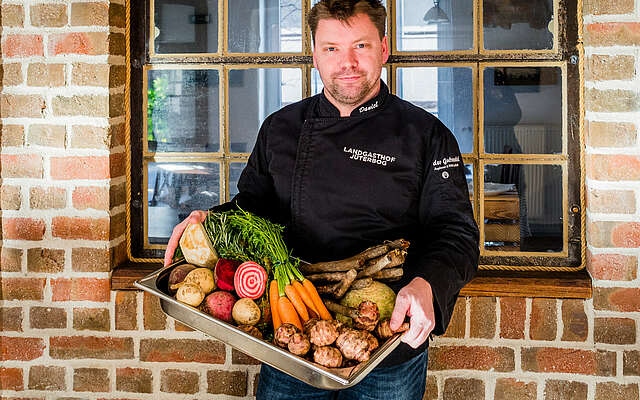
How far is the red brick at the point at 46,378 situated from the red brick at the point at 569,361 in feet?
5.45

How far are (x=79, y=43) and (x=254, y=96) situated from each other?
2.10 ft

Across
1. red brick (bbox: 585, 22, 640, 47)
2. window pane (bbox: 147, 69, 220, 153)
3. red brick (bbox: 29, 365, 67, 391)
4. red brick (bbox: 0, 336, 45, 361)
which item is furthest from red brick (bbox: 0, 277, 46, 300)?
red brick (bbox: 585, 22, 640, 47)

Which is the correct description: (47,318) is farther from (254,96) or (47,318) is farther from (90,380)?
(254,96)

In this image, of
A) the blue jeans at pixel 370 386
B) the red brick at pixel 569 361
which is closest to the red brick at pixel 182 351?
the blue jeans at pixel 370 386

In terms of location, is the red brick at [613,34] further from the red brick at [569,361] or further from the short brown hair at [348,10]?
the red brick at [569,361]

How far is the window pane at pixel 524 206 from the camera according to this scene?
2086 mm

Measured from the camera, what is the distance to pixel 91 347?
2.13 m

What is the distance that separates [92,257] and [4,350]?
49 centimetres

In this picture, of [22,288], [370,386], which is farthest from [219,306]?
[22,288]

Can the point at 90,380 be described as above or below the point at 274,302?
below

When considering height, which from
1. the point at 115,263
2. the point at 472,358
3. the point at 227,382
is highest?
the point at 115,263

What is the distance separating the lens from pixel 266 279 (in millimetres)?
1372

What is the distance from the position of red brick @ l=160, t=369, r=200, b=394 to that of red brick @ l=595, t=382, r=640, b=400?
1401mm

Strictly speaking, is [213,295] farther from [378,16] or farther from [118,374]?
[118,374]
